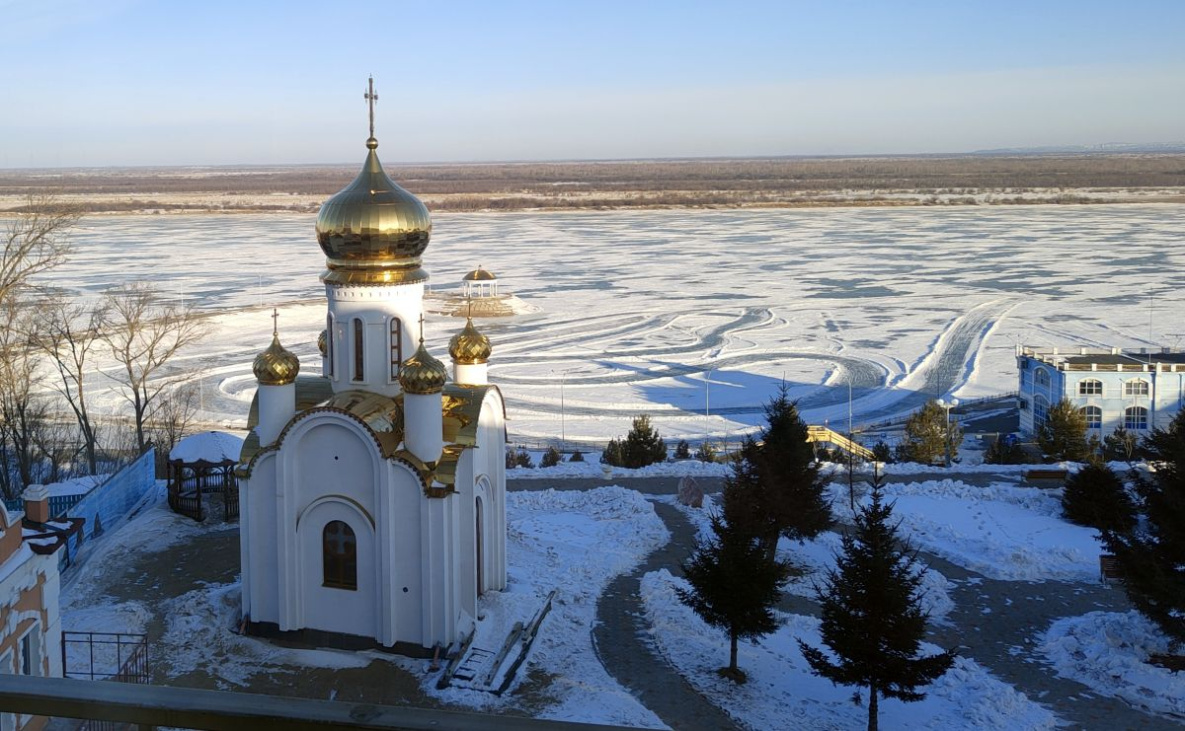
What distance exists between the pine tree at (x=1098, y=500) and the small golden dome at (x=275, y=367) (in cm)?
1203

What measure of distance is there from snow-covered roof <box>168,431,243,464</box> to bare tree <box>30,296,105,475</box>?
351cm

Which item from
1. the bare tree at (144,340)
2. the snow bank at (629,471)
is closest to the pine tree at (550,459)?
the snow bank at (629,471)

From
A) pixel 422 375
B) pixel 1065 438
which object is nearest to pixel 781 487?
pixel 422 375

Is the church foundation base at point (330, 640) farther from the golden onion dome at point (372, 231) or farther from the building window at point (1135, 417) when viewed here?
the building window at point (1135, 417)

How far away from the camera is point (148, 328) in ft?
107

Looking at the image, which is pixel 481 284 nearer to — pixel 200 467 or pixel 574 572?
pixel 200 467

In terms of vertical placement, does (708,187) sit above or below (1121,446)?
above

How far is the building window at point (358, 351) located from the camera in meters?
12.4

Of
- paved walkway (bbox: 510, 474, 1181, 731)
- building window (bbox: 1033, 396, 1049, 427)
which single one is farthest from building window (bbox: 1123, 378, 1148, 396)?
paved walkway (bbox: 510, 474, 1181, 731)

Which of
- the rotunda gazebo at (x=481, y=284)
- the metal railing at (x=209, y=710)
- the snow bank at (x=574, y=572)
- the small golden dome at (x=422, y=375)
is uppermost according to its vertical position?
the metal railing at (x=209, y=710)

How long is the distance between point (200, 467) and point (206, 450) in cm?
29

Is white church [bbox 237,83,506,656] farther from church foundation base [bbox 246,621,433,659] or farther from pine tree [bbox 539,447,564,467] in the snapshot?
pine tree [bbox 539,447,564,467]

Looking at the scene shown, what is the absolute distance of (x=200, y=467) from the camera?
1739 centimetres

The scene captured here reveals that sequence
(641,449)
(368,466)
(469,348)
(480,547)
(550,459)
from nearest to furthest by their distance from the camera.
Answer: (368,466), (469,348), (480,547), (641,449), (550,459)
